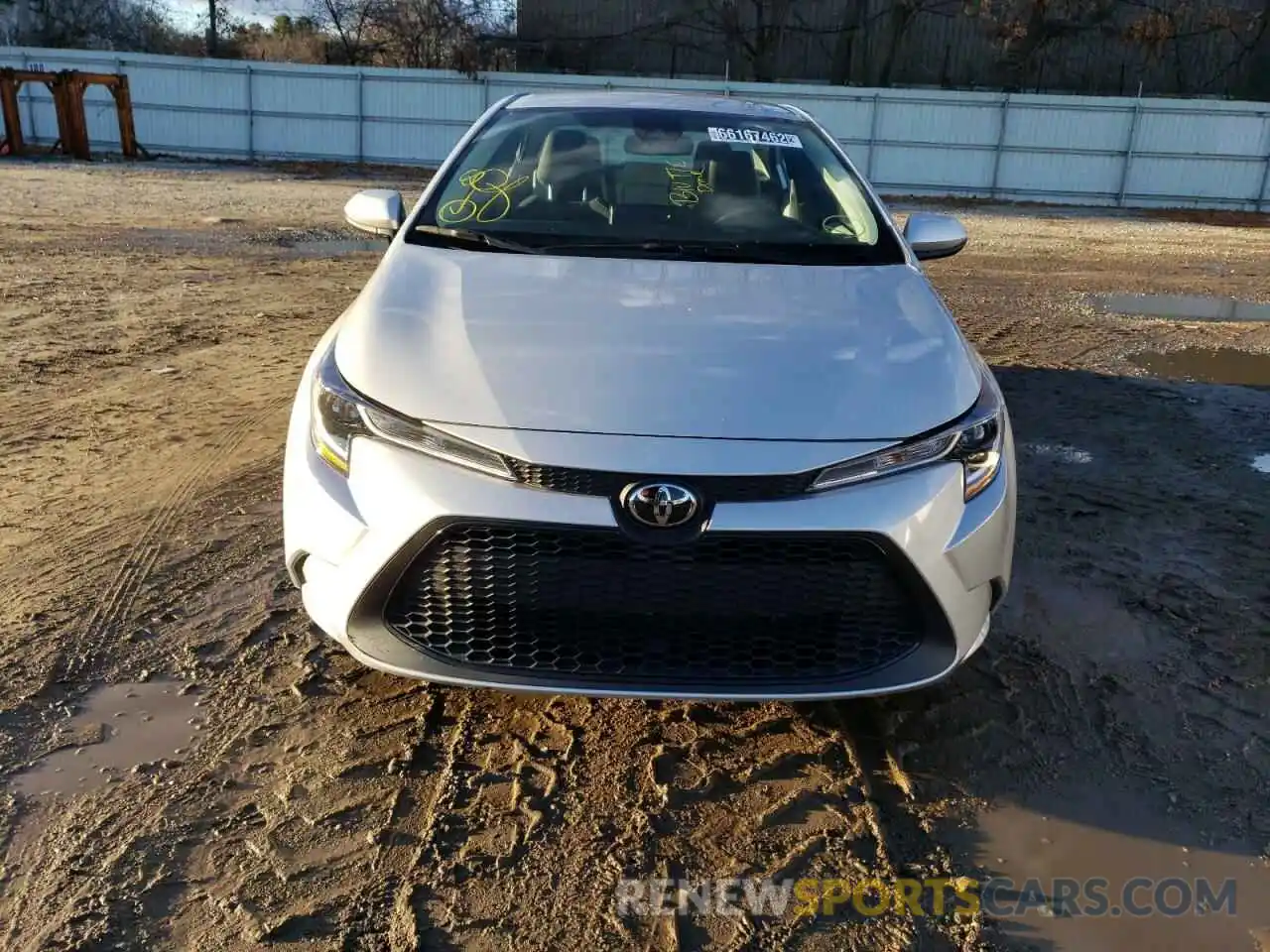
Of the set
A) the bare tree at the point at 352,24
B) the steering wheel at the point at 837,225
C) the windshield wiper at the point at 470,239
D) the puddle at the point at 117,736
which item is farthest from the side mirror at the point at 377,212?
the bare tree at the point at 352,24

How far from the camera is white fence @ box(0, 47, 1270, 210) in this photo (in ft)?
78.7

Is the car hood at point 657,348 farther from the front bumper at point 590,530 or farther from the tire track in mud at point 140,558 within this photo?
the tire track in mud at point 140,558

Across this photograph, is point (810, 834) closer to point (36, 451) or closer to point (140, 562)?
point (140, 562)

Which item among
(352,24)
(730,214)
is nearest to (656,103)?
(730,214)

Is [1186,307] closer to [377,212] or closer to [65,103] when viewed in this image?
[377,212]

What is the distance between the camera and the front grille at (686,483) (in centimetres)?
227

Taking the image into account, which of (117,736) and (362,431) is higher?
(362,431)

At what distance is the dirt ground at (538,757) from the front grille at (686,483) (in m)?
0.78

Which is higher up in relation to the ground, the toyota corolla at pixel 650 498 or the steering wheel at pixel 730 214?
the steering wheel at pixel 730 214

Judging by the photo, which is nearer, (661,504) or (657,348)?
(661,504)

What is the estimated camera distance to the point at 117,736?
2654 millimetres

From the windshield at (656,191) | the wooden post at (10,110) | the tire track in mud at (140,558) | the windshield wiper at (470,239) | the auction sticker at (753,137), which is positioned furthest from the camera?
the wooden post at (10,110)

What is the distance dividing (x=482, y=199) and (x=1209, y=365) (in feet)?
18.4

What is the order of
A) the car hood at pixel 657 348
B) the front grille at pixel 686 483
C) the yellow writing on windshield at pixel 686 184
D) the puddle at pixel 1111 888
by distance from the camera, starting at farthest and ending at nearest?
the yellow writing on windshield at pixel 686 184
the car hood at pixel 657 348
the front grille at pixel 686 483
the puddle at pixel 1111 888
